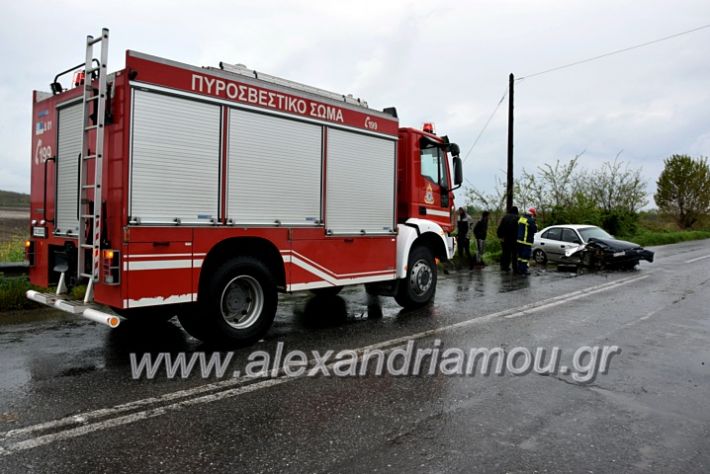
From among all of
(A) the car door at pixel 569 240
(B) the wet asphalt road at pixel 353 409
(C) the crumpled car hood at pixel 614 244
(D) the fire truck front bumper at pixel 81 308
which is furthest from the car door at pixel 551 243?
(D) the fire truck front bumper at pixel 81 308

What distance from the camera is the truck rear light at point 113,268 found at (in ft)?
16.8

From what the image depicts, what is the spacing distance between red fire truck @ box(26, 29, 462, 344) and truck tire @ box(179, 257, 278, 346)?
0.05ft

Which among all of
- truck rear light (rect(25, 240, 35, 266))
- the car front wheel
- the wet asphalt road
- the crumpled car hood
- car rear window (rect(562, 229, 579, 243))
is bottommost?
the wet asphalt road

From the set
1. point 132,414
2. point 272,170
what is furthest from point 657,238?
point 132,414

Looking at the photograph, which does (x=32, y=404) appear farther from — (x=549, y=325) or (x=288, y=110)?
(x=549, y=325)

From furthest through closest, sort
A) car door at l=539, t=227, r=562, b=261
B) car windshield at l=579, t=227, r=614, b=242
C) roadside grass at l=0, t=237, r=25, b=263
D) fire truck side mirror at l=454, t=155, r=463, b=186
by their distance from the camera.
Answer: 1. car door at l=539, t=227, r=562, b=261
2. car windshield at l=579, t=227, r=614, b=242
3. roadside grass at l=0, t=237, r=25, b=263
4. fire truck side mirror at l=454, t=155, r=463, b=186

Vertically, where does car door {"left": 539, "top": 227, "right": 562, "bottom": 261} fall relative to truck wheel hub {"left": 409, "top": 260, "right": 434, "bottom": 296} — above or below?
above

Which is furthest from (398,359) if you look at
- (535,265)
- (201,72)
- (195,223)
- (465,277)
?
(535,265)

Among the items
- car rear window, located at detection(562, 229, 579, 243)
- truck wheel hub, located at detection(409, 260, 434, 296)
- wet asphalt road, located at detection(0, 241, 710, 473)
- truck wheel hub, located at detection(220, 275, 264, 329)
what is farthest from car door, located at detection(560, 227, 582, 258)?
truck wheel hub, located at detection(220, 275, 264, 329)

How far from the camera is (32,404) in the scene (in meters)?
4.14

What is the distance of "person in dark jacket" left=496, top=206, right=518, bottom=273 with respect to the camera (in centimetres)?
1465

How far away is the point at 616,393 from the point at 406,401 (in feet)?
6.03

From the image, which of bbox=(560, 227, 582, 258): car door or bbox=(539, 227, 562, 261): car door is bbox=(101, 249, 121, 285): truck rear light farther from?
bbox=(539, 227, 562, 261): car door

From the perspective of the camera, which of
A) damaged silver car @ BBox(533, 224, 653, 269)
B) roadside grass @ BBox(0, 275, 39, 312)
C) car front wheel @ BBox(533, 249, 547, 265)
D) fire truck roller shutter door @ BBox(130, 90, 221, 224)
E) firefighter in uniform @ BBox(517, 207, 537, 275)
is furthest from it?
car front wheel @ BBox(533, 249, 547, 265)
